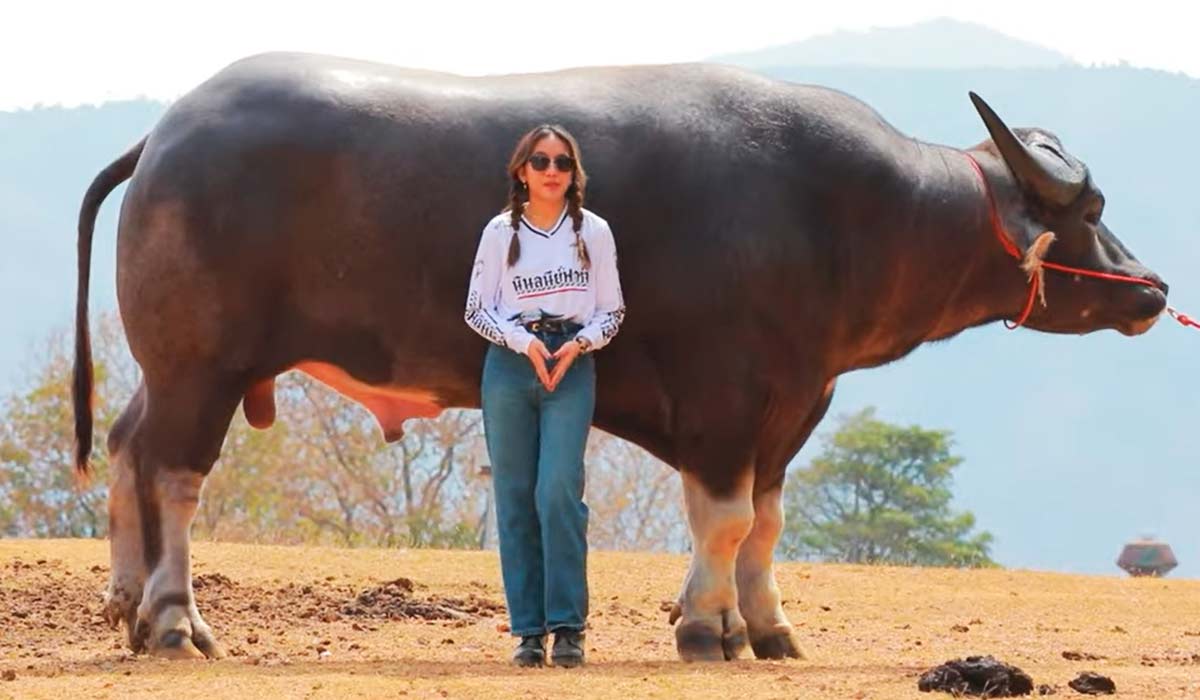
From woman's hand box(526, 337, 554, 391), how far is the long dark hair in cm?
40

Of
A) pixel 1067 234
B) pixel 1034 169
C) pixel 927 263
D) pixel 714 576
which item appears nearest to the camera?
pixel 714 576

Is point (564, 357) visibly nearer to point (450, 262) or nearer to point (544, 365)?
point (544, 365)

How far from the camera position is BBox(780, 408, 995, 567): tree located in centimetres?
6034

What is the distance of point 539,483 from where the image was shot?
10.7 metres

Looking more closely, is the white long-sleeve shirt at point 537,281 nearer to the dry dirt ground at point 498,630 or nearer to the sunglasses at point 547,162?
the sunglasses at point 547,162

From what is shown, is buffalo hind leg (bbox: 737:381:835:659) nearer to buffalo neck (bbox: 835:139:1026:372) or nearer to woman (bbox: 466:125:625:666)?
buffalo neck (bbox: 835:139:1026:372)

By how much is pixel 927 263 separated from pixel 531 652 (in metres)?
3.03

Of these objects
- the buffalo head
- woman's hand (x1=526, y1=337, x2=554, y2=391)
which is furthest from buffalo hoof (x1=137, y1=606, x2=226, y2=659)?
the buffalo head

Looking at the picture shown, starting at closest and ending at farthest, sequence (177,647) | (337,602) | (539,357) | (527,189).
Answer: (539,357), (527,189), (177,647), (337,602)

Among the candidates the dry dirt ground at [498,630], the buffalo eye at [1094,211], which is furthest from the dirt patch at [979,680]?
the buffalo eye at [1094,211]

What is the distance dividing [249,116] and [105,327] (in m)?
33.1

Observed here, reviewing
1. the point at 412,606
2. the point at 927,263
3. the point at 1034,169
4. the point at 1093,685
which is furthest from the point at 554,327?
the point at 412,606

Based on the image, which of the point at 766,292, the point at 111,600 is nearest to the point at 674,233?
the point at 766,292

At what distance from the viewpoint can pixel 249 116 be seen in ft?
37.6
